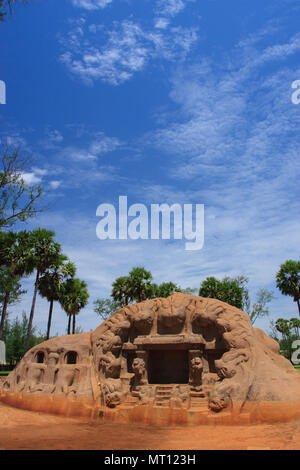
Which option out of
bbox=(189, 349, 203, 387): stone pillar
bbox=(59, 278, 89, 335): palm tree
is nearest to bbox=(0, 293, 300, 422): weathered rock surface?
bbox=(189, 349, 203, 387): stone pillar

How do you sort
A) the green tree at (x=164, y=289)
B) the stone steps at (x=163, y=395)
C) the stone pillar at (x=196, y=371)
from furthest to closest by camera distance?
1. the green tree at (x=164, y=289)
2. the stone pillar at (x=196, y=371)
3. the stone steps at (x=163, y=395)

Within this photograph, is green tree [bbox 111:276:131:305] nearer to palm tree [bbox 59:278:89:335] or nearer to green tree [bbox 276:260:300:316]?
palm tree [bbox 59:278:89:335]

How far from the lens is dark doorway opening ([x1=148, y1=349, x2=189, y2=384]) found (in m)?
11.1

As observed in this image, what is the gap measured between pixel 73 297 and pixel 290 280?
17.4 meters

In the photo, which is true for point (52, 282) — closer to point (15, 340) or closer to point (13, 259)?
point (13, 259)

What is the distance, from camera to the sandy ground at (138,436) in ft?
21.9

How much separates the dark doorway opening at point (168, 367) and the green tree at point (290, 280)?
17.5 metres

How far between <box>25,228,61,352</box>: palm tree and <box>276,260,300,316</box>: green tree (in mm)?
17771

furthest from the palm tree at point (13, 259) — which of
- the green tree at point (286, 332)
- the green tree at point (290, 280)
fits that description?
the green tree at point (286, 332)

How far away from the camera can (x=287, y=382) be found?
910 centimetres

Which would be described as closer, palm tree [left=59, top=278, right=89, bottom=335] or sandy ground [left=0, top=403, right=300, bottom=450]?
sandy ground [left=0, top=403, right=300, bottom=450]

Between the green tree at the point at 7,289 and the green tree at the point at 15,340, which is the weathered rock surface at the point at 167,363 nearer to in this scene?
the green tree at the point at 7,289
